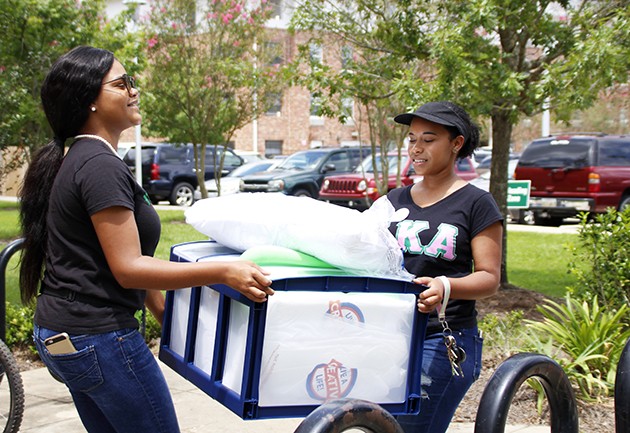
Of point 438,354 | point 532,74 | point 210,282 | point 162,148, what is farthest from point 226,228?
point 162,148

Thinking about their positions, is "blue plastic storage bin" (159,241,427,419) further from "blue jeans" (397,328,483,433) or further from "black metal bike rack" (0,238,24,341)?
"black metal bike rack" (0,238,24,341)

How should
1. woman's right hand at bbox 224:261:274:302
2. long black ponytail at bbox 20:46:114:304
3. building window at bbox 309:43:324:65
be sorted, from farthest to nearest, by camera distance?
building window at bbox 309:43:324:65 → long black ponytail at bbox 20:46:114:304 → woman's right hand at bbox 224:261:274:302

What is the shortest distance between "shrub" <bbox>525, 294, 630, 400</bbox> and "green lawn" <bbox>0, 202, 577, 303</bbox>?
134 cm

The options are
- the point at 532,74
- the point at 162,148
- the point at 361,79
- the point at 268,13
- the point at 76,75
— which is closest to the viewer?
the point at 76,75

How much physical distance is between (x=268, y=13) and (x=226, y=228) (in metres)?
15.6

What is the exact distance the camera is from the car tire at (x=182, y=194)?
23.2 metres

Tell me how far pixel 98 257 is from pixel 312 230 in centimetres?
63

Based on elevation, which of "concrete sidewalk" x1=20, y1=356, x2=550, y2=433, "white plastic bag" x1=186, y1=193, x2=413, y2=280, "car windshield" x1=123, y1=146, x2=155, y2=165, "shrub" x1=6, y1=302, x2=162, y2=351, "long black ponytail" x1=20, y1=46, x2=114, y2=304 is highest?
"car windshield" x1=123, y1=146, x2=155, y2=165

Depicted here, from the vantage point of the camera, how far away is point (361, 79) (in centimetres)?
868

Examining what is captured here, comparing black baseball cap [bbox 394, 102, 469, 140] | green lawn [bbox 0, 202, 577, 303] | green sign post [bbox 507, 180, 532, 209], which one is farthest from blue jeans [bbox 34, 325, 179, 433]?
green sign post [bbox 507, 180, 532, 209]

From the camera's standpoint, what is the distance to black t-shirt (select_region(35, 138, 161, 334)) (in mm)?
2408

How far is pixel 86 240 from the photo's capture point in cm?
246

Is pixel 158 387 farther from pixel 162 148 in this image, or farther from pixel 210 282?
pixel 162 148

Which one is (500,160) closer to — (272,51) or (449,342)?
(449,342)
